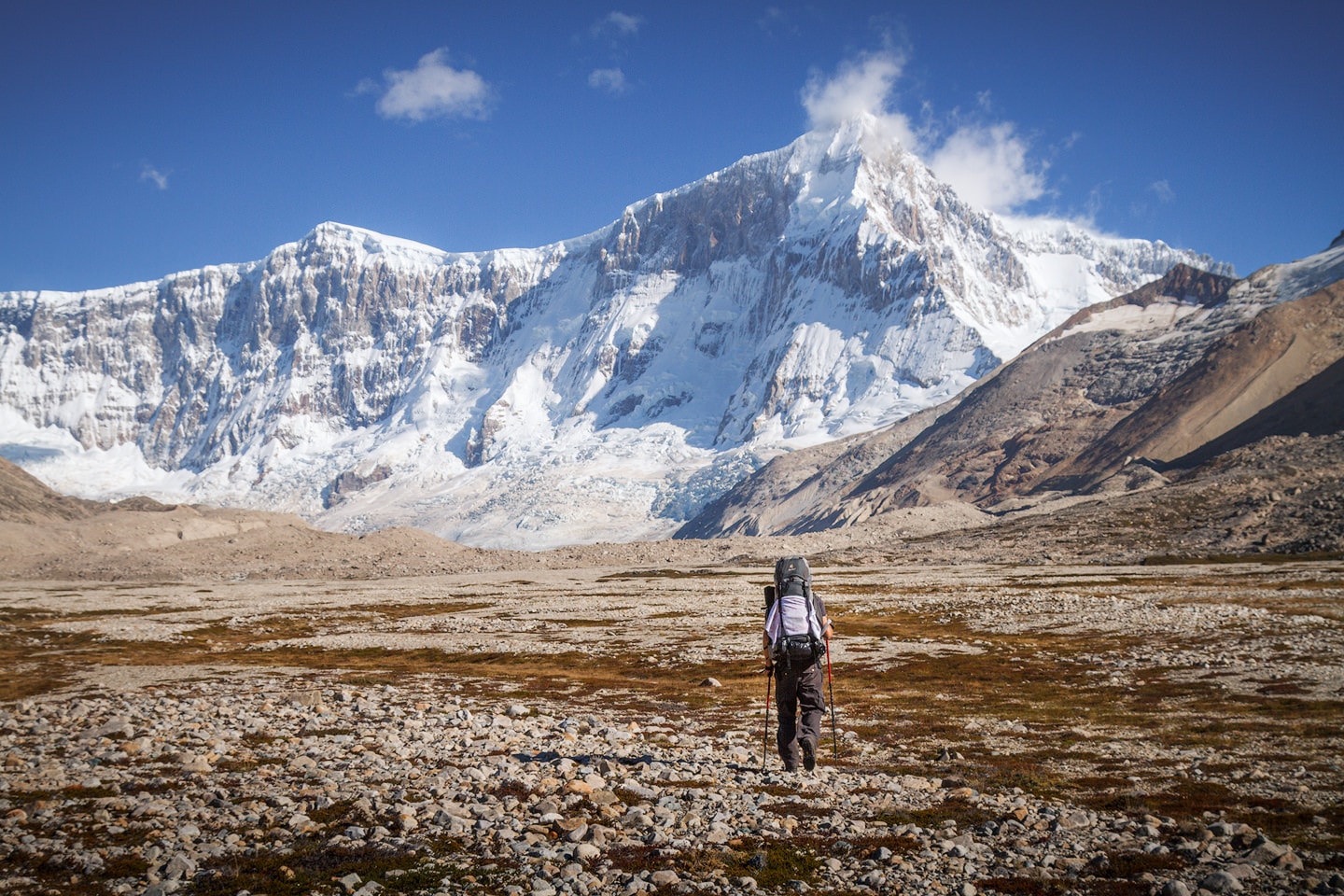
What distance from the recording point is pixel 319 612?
70.2 meters

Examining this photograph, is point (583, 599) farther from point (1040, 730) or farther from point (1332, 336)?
point (1332, 336)

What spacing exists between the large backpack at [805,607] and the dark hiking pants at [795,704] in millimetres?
230

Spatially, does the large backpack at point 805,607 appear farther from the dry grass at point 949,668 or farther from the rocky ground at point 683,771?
the dry grass at point 949,668

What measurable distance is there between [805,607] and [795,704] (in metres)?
1.86

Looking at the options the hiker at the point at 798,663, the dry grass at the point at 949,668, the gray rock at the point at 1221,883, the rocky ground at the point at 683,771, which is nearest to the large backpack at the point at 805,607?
the hiker at the point at 798,663

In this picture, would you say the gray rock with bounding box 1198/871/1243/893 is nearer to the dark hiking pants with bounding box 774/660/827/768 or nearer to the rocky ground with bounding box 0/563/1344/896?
the rocky ground with bounding box 0/563/1344/896

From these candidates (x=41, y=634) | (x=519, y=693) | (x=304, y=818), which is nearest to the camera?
(x=304, y=818)

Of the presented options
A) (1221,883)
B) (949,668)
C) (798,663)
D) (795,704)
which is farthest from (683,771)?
(949,668)

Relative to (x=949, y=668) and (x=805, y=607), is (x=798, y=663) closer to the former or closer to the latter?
(x=805, y=607)

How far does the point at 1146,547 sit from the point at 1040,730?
9989 cm

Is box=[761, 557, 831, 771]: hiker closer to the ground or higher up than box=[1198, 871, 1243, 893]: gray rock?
higher up

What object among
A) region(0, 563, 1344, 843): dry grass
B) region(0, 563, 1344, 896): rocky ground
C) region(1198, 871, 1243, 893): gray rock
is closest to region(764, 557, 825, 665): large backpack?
region(0, 563, 1344, 896): rocky ground

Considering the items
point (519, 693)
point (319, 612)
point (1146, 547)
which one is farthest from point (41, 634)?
point (1146, 547)

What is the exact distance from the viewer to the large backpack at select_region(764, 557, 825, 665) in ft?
52.4
